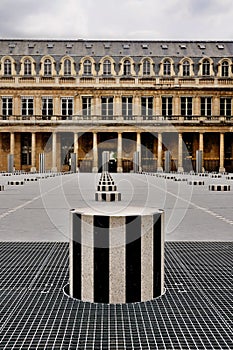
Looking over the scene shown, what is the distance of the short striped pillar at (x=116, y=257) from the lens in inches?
222

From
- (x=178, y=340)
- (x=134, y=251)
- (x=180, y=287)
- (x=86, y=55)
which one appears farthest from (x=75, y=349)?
(x=86, y=55)

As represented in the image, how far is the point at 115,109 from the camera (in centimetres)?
6994

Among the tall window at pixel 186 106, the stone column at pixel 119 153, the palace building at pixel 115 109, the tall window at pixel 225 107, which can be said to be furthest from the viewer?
the tall window at pixel 225 107

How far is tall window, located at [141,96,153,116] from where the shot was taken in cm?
6994

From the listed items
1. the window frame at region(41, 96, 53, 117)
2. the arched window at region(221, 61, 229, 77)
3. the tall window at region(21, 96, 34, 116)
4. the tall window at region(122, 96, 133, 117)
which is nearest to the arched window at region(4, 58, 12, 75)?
the tall window at region(21, 96, 34, 116)

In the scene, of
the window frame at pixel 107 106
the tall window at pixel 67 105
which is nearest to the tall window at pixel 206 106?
the window frame at pixel 107 106

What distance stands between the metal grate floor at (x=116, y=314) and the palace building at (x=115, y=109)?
60.4 meters

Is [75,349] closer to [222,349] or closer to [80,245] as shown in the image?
[222,349]

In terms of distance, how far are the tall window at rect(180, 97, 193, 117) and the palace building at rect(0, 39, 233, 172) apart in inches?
5.2

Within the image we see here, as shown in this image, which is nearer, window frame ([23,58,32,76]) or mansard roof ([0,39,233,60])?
window frame ([23,58,32,76])

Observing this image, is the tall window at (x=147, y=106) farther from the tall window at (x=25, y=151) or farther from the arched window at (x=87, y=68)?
the tall window at (x=25, y=151)

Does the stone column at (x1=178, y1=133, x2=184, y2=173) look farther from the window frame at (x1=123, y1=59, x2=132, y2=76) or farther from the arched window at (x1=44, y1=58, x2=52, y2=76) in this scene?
the arched window at (x1=44, y1=58, x2=52, y2=76)

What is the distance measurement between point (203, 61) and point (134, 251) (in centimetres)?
6947

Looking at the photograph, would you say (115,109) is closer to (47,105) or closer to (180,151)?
(47,105)
